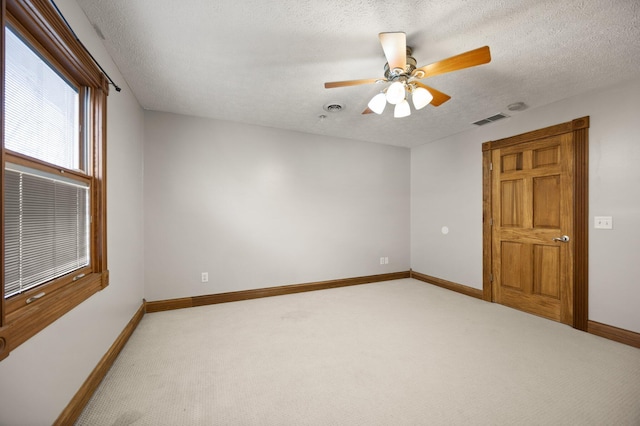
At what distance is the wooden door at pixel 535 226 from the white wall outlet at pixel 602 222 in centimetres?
19

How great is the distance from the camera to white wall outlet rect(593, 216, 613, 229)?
2723 millimetres

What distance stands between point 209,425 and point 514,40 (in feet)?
10.6

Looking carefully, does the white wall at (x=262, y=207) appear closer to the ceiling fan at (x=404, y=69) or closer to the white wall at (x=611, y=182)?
the white wall at (x=611, y=182)

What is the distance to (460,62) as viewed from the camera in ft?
5.81

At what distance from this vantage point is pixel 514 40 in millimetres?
2010

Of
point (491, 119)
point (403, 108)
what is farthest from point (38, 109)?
point (491, 119)

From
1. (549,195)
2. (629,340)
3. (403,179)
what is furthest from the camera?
(403,179)

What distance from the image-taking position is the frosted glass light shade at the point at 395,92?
1973mm

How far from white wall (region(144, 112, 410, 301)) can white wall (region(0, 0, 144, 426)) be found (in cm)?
30

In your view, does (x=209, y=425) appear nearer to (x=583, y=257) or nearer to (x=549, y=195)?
(x=583, y=257)

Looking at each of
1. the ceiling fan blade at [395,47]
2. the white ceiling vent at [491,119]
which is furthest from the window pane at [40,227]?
the white ceiling vent at [491,119]

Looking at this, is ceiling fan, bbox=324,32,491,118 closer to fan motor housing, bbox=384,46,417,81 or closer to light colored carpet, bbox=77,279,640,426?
fan motor housing, bbox=384,46,417,81

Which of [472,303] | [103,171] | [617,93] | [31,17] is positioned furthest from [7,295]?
[617,93]

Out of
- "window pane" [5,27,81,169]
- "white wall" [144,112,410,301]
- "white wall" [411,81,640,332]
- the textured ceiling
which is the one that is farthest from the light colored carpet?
the textured ceiling
